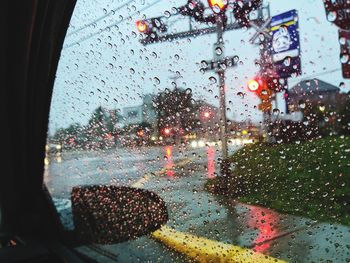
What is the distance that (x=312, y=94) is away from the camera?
4.20 ft

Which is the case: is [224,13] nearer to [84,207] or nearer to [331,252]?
[331,252]

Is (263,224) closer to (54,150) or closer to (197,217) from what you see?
(197,217)

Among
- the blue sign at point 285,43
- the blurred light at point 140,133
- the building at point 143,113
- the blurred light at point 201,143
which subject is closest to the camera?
the blue sign at point 285,43

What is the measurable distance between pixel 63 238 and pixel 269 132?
2010 millimetres

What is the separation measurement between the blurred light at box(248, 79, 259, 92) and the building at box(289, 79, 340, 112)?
0.20 meters

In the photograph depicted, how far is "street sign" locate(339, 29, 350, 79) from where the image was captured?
1096mm

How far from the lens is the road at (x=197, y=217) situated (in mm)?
1637

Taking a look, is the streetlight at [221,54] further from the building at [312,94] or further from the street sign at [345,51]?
the street sign at [345,51]

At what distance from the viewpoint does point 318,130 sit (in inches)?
50.6

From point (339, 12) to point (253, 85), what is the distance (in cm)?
54

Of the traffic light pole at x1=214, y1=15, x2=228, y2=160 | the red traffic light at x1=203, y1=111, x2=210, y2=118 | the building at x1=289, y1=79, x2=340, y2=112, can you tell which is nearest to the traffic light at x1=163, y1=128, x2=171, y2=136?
the red traffic light at x1=203, y1=111, x2=210, y2=118

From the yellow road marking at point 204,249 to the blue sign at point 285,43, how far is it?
40.7 inches

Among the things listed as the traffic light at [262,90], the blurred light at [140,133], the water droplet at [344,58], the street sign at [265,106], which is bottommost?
the blurred light at [140,133]

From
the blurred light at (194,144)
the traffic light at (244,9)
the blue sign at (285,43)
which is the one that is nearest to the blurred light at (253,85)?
the blue sign at (285,43)
